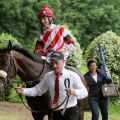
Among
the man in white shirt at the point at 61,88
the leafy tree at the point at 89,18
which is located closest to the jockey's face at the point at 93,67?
the man in white shirt at the point at 61,88

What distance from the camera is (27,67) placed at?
301 inches

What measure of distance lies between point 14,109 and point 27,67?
871cm

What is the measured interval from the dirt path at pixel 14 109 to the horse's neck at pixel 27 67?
21.7 ft

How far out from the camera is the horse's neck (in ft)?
24.6

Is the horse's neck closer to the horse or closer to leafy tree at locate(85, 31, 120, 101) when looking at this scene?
the horse

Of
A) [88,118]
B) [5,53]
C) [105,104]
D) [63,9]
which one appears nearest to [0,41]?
[88,118]

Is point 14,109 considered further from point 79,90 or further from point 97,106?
point 79,90

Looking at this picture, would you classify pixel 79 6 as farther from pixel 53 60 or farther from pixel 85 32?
pixel 53 60

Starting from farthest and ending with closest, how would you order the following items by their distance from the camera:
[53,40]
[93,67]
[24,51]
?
[93,67]
[53,40]
[24,51]

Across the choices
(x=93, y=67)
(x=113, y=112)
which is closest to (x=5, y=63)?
(x=93, y=67)

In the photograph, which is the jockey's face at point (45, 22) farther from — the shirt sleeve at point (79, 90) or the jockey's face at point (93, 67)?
the jockey's face at point (93, 67)

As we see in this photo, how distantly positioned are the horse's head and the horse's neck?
0.90 feet

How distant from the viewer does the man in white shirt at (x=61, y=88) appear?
6004 millimetres

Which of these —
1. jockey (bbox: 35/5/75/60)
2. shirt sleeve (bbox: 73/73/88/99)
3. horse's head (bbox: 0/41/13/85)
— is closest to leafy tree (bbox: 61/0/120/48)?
jockey (bbox: 35/5/75/60)
